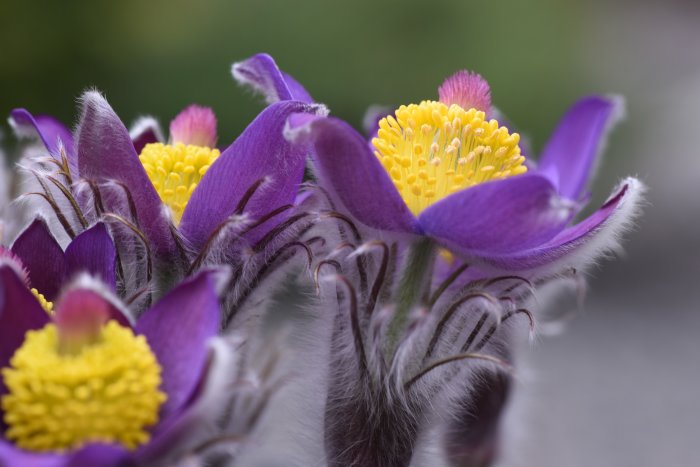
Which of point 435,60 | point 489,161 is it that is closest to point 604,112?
point 489,161

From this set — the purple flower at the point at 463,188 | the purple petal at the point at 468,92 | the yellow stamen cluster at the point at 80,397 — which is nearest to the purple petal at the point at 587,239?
the purple flower at the point at 463,188

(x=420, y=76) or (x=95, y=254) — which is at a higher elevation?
(x=95, y=254)

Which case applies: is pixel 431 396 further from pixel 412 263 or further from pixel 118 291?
pixel 118 291

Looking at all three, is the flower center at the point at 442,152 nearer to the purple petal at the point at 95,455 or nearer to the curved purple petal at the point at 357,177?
the curved purple petal at the point at 357,177

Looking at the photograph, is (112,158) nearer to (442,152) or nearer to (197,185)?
(197,185)

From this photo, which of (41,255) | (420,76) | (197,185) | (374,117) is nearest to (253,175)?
(197,185)

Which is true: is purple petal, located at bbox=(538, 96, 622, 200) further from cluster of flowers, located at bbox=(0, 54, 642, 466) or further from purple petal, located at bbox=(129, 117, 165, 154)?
purple petal, located at bbox=(129, 117, 165, 154)
